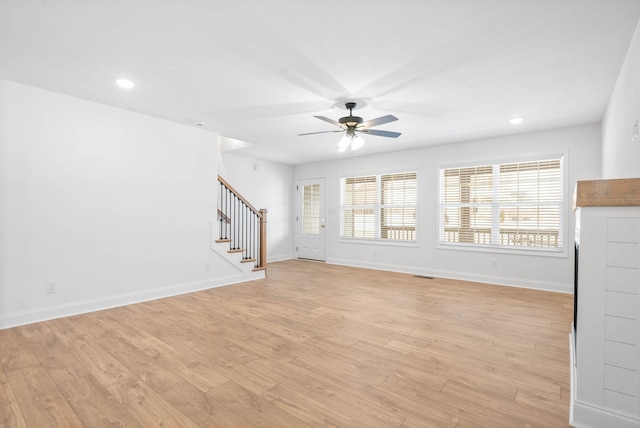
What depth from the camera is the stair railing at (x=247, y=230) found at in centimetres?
585

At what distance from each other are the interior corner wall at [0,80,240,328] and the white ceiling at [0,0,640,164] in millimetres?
352

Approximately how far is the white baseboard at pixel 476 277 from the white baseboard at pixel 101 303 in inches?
121

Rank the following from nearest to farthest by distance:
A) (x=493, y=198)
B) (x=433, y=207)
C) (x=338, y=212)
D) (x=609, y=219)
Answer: (x=609, y=219)
(x=493, y=198)
(x=433, y=207)
(x=338, y=212)

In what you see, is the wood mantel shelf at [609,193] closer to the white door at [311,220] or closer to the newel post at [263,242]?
the newel post at [263,242]

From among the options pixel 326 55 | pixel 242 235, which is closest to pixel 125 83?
pixel 326 55

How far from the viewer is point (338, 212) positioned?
7.62 metres

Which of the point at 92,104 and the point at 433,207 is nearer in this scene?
the point at 92,104

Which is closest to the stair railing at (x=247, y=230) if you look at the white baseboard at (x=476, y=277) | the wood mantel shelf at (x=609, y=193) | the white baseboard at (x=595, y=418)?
the white baseboard at (x=476, y=277)

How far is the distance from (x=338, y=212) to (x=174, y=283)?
4.07 metres

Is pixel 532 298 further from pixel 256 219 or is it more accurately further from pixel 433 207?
pixel 256 219

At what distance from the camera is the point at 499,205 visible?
5.45 metres

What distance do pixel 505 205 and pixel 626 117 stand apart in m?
2.91

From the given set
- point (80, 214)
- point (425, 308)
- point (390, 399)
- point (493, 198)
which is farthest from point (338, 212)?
point (390, 399)

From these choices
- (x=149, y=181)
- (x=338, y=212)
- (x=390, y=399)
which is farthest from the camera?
(x=338, y=212)
